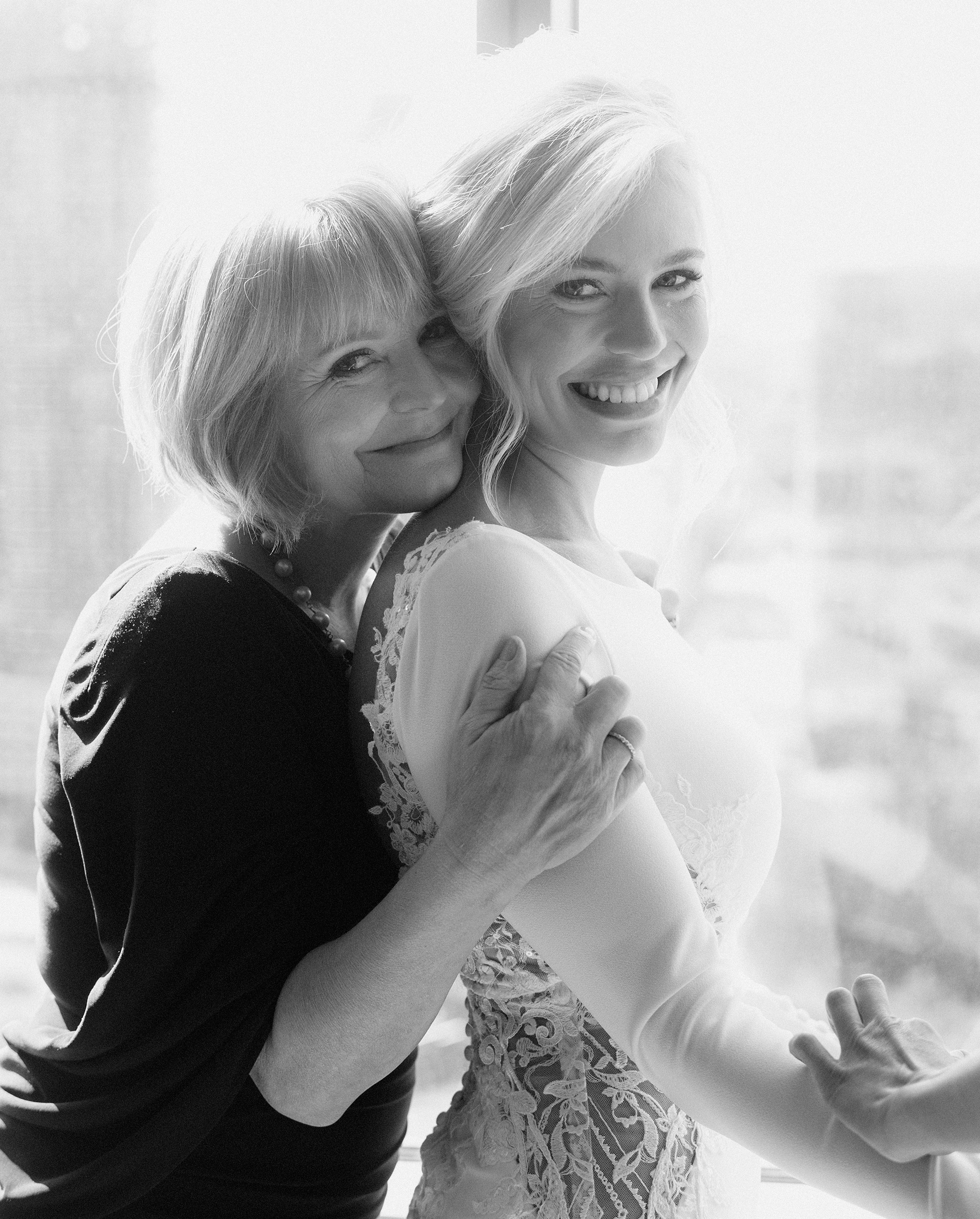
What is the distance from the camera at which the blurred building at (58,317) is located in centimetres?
169

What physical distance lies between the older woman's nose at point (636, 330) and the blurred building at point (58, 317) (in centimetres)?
94

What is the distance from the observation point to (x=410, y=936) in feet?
3.13

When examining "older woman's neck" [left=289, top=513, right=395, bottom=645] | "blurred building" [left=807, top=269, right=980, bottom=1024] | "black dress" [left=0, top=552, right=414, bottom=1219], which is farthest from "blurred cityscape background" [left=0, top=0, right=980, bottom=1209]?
"black dress" [left=0, top=552, right=414, bottom=1219]

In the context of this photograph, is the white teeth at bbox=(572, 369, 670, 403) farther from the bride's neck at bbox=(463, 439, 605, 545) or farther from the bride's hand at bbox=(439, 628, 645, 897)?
the bride's hand at bbox=(439, 628, 645, 897)

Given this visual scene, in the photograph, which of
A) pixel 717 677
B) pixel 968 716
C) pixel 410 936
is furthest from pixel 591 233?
pixel 968 716

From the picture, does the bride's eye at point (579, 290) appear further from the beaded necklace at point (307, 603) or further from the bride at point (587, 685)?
the beaded necklace at point (307, 603)

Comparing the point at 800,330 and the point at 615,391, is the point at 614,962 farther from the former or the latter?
the point at 800,330

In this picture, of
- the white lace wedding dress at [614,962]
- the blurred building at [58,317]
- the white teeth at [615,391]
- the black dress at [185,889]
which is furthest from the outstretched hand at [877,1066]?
the blurred building at [58,317]

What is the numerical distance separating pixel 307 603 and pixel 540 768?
397 mm

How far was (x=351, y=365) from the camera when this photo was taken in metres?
1.11

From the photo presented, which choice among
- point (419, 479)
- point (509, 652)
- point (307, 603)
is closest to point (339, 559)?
point (307, 603)

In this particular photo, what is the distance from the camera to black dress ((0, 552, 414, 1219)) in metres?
1.03

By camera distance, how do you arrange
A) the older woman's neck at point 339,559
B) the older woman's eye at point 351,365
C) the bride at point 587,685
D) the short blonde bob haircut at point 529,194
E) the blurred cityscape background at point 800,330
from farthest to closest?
the blurred cityscape background at point 800,330, the older woman's neck at point 339,559, the older woman's eye at point 351,365, the short blonde bob haircut at point 529,194, the bride at point 587,685

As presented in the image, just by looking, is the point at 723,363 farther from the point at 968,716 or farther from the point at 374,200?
the point at 374,200
